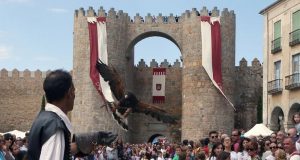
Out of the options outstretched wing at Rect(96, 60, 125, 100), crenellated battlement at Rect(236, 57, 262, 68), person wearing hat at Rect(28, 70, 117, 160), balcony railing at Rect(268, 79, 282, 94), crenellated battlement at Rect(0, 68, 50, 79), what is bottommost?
person wearing hat at Rect(28, 70, 117, 160)

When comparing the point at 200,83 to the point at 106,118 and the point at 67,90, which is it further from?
the point at 67,90

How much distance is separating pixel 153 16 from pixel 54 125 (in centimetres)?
4015

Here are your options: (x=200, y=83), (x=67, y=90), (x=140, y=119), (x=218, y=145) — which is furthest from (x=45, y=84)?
(x=140, y=119)

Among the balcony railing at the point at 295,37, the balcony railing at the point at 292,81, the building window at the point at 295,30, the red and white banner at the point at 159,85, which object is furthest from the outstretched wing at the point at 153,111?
the red and white banner at the point at 159,85

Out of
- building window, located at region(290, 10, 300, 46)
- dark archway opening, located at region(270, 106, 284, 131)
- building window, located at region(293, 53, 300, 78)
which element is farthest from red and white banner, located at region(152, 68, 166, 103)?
building window, located at region(290, 10, 300, 46)

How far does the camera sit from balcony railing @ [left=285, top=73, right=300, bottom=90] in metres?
29.5

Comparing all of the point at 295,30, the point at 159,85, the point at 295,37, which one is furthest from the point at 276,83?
the point at 159,85

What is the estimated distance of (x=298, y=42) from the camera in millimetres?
29406

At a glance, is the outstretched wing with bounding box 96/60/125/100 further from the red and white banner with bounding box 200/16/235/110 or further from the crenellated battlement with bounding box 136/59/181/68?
the crenellated battlement with bounding box 136/59/181/68

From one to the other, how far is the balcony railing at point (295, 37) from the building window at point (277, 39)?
1.44 meters

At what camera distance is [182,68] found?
42.6 meters

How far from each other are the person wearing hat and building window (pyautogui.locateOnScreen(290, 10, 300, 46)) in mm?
27027

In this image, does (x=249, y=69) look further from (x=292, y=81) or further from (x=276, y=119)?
(x=292, y=81)

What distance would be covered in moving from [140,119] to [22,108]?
9589mm
